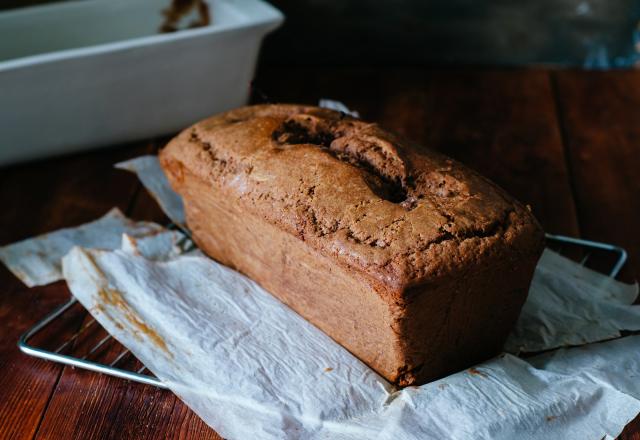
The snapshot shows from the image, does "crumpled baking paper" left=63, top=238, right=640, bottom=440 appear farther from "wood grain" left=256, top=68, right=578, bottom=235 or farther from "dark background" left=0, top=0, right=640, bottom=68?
"dark background" left=0, top=0, right=640, bottom=68

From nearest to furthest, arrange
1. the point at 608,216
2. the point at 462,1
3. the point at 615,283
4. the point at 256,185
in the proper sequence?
the point at 256,185 → the point at 615,283 → the point at 608,216 → the point at 462,1

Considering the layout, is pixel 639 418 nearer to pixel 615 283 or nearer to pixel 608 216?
pixel 615 283

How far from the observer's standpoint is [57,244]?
164cm

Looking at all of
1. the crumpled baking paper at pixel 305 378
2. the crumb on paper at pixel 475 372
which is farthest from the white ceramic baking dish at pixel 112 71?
the crumb on paper at pixel 475 372

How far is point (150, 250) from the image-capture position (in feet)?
5.21

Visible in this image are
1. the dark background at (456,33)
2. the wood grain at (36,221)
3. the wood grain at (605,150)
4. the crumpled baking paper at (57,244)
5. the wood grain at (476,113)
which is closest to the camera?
the wood grain at (36,221)

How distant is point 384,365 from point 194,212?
506 mm

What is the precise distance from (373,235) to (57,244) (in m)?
0.76

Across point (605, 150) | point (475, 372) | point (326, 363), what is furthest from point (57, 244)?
point (605, 150)

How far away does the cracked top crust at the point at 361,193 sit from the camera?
45.0 inches

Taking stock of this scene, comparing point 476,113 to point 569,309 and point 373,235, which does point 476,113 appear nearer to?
point 569,309

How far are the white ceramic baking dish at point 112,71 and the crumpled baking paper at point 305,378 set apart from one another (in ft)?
1.66

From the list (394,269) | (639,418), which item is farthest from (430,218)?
(639,418)

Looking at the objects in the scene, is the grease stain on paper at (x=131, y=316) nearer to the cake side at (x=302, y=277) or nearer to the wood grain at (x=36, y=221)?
the wood grain at (x=36, y=221)
